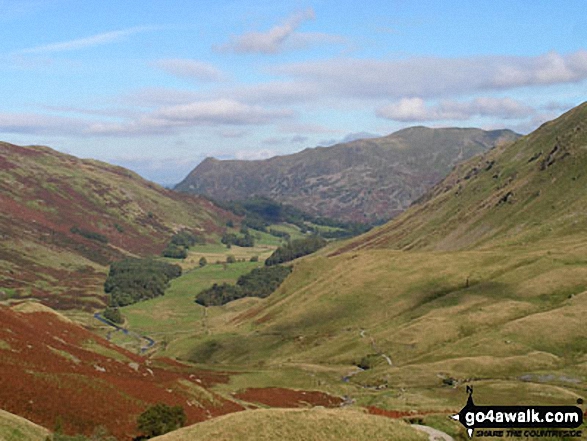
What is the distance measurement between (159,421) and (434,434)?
86.7 ft

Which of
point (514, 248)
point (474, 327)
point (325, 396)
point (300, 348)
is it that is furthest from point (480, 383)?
point (514, 248)

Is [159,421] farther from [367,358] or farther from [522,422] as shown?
[367,358]

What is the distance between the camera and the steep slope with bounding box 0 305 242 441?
59125 millimetres

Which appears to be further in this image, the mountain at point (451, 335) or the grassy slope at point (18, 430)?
the mountain at point (451, 335)

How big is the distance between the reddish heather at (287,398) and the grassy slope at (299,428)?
158ft

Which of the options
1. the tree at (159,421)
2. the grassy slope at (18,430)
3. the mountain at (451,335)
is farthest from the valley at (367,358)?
the grassy slope at (18,430)

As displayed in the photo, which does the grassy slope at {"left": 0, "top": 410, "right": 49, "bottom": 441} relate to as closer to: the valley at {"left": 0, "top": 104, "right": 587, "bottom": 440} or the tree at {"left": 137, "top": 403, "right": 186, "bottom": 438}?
the valley at {"left": 0, "top": 104, "right": 587, "bottom": 440}

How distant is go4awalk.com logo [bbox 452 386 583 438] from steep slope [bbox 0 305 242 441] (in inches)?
1335

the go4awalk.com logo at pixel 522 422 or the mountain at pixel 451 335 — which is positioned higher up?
the go4awalk.com logo at pixel 522 422

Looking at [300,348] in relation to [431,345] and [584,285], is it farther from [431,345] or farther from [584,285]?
[584,285]

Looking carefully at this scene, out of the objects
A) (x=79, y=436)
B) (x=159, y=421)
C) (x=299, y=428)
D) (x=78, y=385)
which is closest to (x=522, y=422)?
(x=299, y=428)

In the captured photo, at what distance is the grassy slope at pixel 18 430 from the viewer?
4744 cm

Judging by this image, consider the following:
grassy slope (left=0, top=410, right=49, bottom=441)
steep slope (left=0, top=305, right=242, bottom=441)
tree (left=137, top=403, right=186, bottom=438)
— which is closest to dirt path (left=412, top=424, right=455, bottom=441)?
tree (left=137, top=403, right=186, bottom=438)

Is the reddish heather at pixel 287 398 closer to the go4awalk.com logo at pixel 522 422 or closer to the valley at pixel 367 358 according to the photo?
the valley at pixel 367 358
